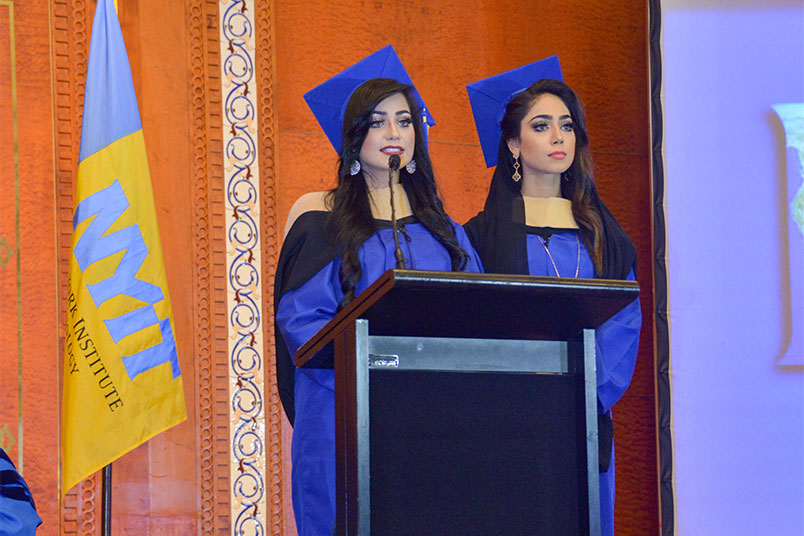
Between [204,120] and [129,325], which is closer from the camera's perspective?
[129,325]

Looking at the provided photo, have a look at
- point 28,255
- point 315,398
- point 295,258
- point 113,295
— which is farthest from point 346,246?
point 28,255

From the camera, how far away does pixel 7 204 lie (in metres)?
3.78

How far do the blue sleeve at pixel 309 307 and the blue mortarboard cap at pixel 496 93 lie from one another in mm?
910

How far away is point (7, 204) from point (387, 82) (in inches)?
61.8

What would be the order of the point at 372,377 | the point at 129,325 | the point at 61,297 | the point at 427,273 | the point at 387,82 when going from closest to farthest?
1. the point at 427,273
2. the point at 372,377
3. the point at 387,82
4. the point at 129,325
5. the point at 61,297

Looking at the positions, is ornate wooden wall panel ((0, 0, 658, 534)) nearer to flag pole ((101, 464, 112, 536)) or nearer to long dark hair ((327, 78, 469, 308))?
Answer: flag pole ((101, 464, 112, 536))

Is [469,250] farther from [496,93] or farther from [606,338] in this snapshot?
[496,93]

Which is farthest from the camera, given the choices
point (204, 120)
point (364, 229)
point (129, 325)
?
point (204, 120)

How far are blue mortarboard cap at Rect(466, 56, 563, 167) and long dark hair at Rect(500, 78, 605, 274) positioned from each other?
0.12 ft

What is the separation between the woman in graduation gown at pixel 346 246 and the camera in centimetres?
262

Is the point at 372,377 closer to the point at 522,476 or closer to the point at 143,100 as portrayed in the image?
the point at 522,476

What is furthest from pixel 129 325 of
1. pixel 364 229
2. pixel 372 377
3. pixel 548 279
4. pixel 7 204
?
pixel 548 279

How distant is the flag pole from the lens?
3.44 meters

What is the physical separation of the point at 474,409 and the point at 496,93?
1.81m
